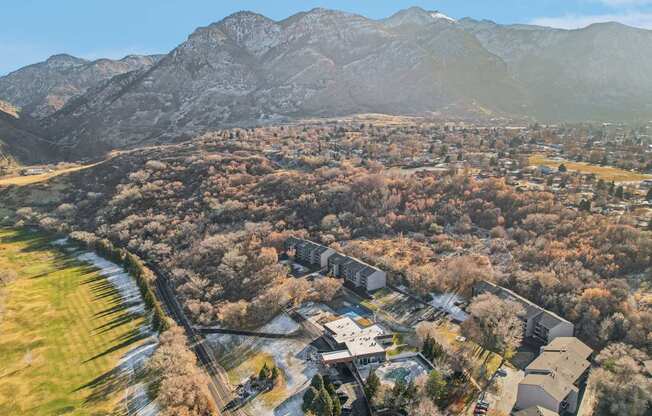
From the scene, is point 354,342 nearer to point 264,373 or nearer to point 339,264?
point 264,373

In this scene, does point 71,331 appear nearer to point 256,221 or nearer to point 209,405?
point 209,405

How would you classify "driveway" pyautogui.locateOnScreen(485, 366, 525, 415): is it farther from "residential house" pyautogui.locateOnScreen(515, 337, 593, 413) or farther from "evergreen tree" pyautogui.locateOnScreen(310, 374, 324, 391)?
"evergreen tree" pyautogui.locateOnScreen(310, 374, 324, 391)

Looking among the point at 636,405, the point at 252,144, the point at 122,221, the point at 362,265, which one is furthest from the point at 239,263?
the point at 252,144

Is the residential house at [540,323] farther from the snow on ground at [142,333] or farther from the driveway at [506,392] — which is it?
the snow on ground at [142,333]

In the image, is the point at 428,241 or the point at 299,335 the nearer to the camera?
the point at 299,335

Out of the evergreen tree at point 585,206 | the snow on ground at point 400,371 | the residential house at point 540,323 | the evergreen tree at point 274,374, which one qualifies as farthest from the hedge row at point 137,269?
the evergreen tree at point 585,206
